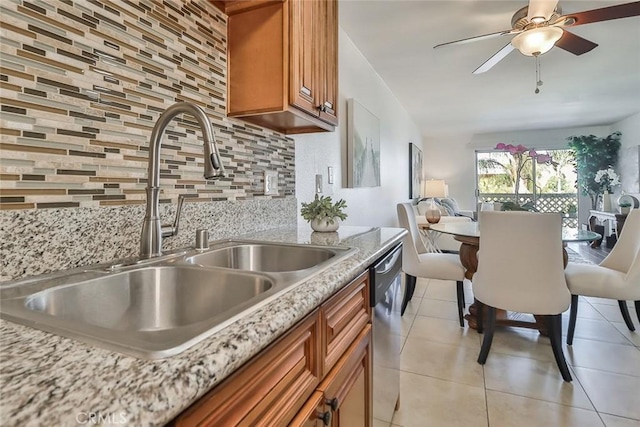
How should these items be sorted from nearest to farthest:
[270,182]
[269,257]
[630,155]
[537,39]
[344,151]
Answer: [269,257] → [270,182] → [537,39] → [344,151] → [630,155]

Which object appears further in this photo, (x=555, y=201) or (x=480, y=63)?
(x=555, y=201)

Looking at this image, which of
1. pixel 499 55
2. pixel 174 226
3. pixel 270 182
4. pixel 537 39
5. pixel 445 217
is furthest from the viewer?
pixel 445 217

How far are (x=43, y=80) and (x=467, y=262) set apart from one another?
270 cm

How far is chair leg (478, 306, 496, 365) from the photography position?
1.98 m

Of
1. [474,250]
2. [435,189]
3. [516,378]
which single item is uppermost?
[435,189]

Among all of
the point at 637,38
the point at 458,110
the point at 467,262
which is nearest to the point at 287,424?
the point at 467,262

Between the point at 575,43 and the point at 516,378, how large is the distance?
228 cm

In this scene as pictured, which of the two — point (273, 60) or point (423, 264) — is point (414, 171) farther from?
point (273, 60)

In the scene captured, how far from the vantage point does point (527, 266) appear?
1.84 meters

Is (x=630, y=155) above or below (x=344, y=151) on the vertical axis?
above

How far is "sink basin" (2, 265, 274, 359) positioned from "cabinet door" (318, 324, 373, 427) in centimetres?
31

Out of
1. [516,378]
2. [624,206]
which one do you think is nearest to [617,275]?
[516,378]

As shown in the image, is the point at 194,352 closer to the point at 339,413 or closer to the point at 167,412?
the point at 167,412

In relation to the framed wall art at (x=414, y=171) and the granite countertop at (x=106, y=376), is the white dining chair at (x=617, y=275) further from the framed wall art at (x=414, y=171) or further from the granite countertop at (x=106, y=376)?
the framed wall art at (x=414, y=171)
